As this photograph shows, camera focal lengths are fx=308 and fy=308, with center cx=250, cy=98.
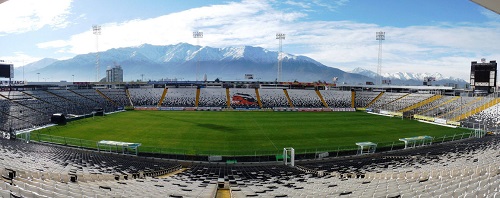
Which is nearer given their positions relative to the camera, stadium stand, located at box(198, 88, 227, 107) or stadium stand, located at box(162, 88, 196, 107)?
stadium stand, located at box(162, 88, 196, 107)

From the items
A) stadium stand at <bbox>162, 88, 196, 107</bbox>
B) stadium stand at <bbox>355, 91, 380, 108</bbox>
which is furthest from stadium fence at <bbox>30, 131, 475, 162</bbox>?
stadium stand at <bbox>355, 91, 380, 108</bbox>

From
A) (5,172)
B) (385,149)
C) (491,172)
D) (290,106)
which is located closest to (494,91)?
(290,106)

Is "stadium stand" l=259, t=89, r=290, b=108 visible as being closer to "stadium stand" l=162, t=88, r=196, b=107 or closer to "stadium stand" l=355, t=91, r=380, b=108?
"stadium stand" l=162, t=88, r=196, b=107

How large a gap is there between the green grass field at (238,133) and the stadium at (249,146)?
209 mm

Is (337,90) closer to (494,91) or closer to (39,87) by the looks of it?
(494,91)

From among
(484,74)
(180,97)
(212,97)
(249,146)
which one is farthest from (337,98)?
(249,146)

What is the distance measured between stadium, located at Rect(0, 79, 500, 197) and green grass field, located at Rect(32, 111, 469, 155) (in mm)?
209

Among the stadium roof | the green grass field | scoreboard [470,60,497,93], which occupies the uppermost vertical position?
scoreboard [470,60,497,93]

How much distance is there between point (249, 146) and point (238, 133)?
22.8 ft

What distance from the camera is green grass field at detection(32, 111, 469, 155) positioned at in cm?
2855

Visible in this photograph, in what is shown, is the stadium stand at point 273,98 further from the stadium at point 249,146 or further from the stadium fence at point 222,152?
the stadium fence at point 222,152

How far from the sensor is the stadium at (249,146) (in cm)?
1127

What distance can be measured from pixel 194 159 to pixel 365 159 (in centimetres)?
1314

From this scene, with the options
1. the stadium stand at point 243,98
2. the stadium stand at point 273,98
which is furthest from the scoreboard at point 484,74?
the stadium stand at point 243,98
